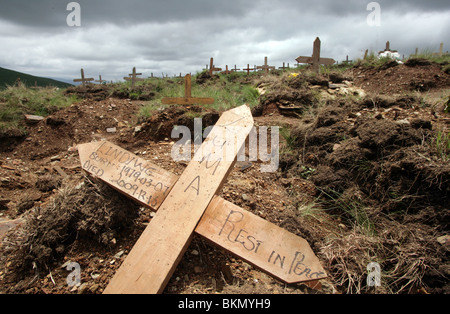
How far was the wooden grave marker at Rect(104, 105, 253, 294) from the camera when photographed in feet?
3.94

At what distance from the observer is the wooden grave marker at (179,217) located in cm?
120

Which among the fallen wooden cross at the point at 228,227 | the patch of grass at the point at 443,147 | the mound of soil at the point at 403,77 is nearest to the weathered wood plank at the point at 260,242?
the fallen wooden cross at the point at 228,227

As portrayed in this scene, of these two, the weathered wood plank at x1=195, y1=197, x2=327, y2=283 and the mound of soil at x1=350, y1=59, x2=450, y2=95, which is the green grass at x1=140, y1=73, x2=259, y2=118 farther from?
the mound of soil at x1=350, y1=59, x2=450, y2=95

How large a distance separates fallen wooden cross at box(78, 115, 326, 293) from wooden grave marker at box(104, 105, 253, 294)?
2 cm

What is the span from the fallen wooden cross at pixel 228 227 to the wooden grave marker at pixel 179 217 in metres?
0.02

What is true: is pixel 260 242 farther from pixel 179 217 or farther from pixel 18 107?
pixel 18 107

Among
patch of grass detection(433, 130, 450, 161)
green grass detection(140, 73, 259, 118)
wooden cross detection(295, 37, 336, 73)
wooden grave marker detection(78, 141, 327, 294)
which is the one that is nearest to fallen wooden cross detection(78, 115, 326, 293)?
wooden grave marker detection(78, 141, 327, 294)

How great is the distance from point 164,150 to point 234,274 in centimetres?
211

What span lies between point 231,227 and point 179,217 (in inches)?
11.3

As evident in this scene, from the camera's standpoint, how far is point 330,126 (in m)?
3.62

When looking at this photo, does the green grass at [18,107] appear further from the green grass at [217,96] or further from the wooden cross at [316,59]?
the wooden cross at [316,59]

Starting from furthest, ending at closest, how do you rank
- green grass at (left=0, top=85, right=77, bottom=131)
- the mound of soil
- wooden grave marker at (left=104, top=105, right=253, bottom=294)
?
the mound of soil, green grass at (left=0, top=85, right=77, bottom=131), wooden grave marker at (left=104, top=105, right=253, bottom=294)
